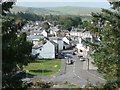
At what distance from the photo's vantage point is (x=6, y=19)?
8500 mm

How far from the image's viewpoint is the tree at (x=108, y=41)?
10430 mm

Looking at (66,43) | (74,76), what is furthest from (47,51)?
(74,76)

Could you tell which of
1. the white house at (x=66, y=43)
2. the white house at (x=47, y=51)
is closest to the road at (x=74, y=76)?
the white house at (x=47, y=51)

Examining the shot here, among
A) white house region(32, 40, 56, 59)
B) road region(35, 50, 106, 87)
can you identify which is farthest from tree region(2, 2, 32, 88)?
white house region(32, 40, 56, 59)

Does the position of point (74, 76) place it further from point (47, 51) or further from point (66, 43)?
point (66, 43)

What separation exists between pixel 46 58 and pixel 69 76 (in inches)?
628

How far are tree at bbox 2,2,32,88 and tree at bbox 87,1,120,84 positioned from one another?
8.98 ft

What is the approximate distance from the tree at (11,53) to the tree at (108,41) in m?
2.74

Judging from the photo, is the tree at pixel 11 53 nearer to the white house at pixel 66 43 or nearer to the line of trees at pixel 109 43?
the line of trees at pixel 109 43

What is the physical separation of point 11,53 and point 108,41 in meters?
3.64

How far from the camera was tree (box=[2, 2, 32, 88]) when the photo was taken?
8.45 m

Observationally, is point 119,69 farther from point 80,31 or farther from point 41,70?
point 80,31

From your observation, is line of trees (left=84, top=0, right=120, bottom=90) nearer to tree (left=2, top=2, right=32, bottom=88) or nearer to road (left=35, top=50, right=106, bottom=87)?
tree (left=2, top=2, right=32, bottom=88)

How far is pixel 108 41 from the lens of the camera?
1086 centimetres
